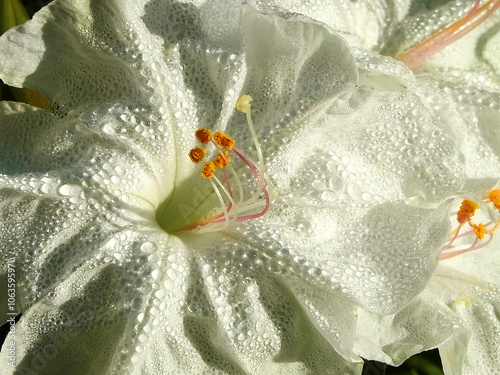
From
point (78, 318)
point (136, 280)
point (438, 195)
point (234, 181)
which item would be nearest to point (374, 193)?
point (438, 195)

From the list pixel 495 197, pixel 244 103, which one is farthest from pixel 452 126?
pixel 244 103

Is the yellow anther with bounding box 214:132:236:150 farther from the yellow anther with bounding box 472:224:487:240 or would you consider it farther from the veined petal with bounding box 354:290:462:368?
the yellow anther with bounding box 472:224:487:240

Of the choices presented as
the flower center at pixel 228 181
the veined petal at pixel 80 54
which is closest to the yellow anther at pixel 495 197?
the flower center at pixel 228 181

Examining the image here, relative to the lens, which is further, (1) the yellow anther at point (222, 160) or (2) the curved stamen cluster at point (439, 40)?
(2) the curved stamen cluster at point (439, 40)

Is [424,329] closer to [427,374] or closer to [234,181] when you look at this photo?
[427,374]

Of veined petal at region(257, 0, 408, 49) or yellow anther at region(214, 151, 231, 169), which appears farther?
veined petal at region(257, 0, 408, 49)

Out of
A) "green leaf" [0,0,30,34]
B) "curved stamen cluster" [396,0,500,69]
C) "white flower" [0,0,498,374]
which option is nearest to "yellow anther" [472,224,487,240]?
"white flower" [0,0,498,374]

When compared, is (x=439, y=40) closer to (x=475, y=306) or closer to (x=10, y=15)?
(x=475, y=306)

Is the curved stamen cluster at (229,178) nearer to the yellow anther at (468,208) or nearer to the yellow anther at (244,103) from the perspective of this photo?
the yellow anther at (244,103)

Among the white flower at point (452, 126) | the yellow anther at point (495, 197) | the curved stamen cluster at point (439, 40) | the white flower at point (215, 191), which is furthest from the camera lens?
the curved stamen cluster at point (439, 40)
